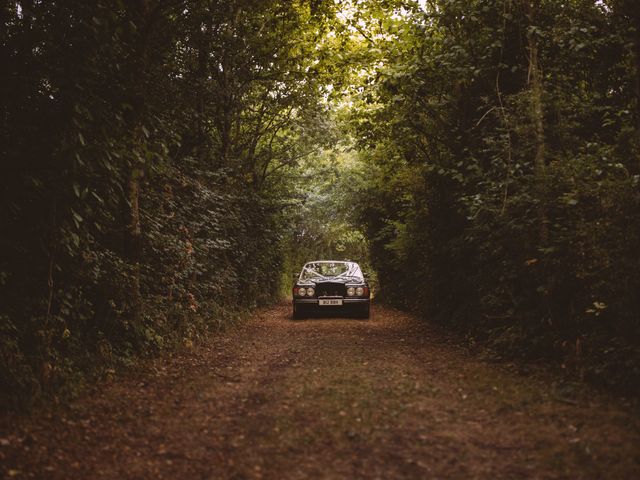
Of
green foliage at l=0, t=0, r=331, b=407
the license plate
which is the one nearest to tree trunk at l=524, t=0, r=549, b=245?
green foliage at l=0, t=0, r=331, b=407

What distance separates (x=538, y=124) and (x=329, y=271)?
8.11 meters

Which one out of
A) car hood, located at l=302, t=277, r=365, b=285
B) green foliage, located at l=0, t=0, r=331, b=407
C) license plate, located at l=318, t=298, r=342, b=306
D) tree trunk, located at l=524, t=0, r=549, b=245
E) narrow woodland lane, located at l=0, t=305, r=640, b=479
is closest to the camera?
narrow woodland lane, located at l=0, t=305, r=640, b=479

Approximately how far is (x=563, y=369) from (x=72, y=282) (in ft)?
19.7

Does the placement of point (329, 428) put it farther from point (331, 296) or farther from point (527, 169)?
point (331, 296)

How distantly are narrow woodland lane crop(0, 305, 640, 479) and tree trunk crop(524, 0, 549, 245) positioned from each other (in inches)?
82.6

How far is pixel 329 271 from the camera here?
1409 cm

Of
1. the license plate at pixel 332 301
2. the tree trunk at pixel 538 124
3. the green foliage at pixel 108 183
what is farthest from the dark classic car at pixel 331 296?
the tree trunk at pixel 538 124

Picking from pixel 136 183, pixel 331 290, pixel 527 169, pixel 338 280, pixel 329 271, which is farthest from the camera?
pixel 329 271

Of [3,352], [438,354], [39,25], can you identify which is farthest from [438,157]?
[3,352]

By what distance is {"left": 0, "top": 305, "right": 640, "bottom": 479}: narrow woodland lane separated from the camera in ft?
11.1

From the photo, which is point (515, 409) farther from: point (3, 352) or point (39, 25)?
point (39, 25)

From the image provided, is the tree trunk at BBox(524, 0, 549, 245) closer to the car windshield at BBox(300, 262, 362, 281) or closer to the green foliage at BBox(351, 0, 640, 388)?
the green foliage at BBox(351, 0, 640, 388)

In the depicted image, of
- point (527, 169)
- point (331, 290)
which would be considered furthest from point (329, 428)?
point (331, 290)

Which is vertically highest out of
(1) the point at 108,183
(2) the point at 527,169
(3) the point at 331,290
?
(2) the point at 527,169
